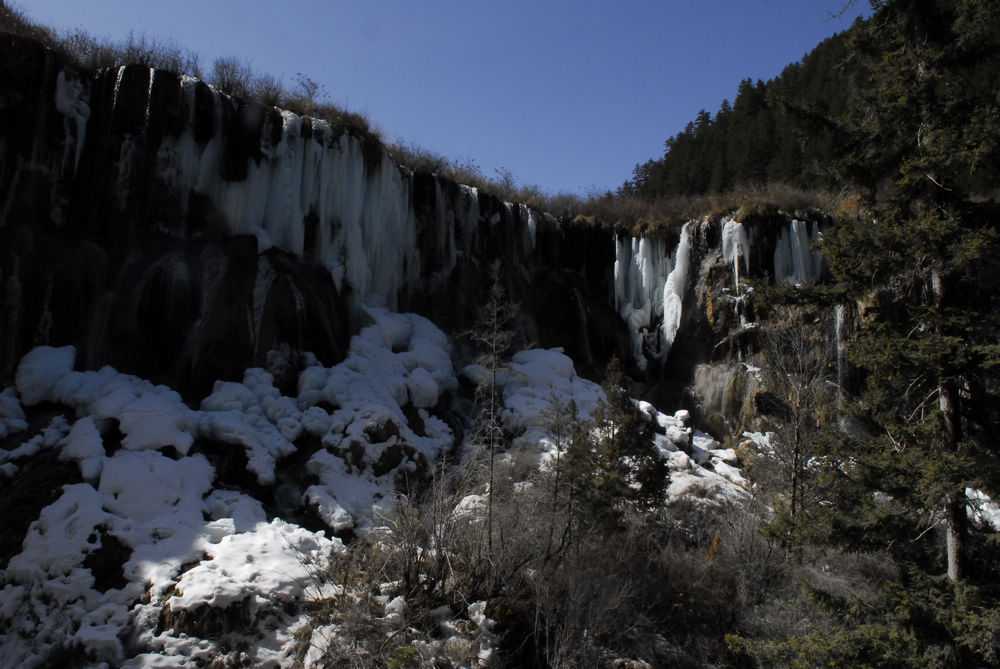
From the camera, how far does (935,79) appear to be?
8109 millimetres

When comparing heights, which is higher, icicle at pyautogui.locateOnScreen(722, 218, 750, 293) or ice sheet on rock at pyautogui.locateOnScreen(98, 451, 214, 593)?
icicle at pyautogui.locateOnScreen(722, 218, 750, 293)

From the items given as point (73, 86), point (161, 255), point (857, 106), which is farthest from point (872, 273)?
point (73, 86)

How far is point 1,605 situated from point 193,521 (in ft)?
8.70

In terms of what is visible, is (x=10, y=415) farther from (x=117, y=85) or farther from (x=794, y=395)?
(x=794, y=395)

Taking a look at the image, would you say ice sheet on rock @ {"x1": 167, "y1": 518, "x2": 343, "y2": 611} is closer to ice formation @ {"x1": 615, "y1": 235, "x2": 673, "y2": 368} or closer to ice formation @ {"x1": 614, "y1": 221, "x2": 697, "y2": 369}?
ice formation @ {"x1": 614, "y1": 221, "x2": 697, "y2": 369}

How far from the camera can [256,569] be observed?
9.86 metres

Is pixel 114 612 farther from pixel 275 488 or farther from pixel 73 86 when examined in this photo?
pixel 73 86

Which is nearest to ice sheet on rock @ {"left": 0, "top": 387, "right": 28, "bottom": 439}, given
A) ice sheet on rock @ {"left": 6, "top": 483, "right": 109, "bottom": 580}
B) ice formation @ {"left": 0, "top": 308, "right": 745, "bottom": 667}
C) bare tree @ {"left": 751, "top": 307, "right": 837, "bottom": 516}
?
ice formation @ {"left": 0, "top": 308, "right": 745, "bottom": 667}

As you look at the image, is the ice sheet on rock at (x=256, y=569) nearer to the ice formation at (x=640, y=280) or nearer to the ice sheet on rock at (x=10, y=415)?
the ice sheet on rock at (x=10, y=415)

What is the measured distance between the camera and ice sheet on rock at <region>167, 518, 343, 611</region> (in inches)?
365

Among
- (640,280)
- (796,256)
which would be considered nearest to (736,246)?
(796,256)

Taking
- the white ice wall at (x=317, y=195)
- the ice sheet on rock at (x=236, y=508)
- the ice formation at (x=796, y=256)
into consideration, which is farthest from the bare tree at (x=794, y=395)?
the white ice wall at (x=317, y=195)

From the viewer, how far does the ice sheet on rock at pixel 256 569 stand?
9.27m

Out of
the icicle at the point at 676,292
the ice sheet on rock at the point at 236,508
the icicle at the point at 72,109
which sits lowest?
the ice sheet on rock at the point at 236,508
